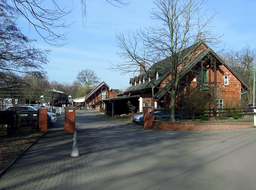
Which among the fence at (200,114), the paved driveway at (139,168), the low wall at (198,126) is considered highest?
the fence at (200,114)

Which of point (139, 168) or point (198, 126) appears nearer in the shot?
point (139, 168)

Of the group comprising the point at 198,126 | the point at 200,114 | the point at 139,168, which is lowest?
the point at 139,168

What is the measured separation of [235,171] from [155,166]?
215cm

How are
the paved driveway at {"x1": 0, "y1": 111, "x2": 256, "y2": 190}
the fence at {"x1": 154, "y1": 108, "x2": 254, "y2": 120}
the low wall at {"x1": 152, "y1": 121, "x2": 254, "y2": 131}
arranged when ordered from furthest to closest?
1. the fence at {"x1": 154, "y1": 108, "x2": 254, "y2": 120}
2. the low wall at {"x1": 152, "y1": 121, "x2": 254, "y2": 131}
3. the paved driveway at {"x1": 0, "y1": 111, "x2": 256, "y2": 190}

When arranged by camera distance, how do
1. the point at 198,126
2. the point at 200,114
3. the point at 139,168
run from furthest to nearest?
the point at 200,114 → the point at 198,126 → the point at 139,168

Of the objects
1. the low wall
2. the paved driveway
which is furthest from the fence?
the paved driveway

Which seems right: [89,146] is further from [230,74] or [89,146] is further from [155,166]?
[230,74]

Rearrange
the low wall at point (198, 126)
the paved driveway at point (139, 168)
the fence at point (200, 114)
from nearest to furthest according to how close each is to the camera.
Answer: the paved driveway at point (139, 168), the low wall at point (198, 126), the fence at point (200, 114)

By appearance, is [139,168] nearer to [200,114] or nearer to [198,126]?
[198,126]

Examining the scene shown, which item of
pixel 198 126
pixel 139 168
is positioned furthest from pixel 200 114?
pixel 139 168

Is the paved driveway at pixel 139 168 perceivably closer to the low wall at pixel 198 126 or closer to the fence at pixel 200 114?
the low wall at pixel 198 126

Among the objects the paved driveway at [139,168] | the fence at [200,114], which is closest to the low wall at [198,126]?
the fence at [200,114]

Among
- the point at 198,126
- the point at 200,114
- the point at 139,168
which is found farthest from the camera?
the point at 200,114

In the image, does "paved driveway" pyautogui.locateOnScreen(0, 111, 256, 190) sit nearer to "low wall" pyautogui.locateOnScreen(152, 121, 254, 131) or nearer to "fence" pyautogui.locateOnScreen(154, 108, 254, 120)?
"low wall" pyautogui.locateOnScreen(152, 121, 254, 131)
